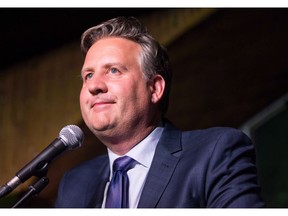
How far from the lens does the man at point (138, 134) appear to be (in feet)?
5.07

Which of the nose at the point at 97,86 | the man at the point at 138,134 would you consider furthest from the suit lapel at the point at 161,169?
the nose at the point at 97,86

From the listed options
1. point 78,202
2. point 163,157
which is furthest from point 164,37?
point 78,202

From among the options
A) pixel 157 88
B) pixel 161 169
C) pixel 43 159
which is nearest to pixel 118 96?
pixel 157 88

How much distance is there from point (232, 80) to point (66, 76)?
2.18ft

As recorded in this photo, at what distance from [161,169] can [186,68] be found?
2.02 ft

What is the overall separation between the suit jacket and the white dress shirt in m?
0.04

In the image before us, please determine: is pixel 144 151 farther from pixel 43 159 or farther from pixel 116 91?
pixel 43 159

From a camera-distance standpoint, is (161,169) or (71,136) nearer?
(71,136)

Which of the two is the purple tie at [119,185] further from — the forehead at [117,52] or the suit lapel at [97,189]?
the forehead at [117,52]

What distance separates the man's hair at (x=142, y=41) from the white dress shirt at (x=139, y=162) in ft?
0.41

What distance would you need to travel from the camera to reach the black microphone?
1.32 metres

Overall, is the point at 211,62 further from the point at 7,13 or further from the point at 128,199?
the point at 7,13

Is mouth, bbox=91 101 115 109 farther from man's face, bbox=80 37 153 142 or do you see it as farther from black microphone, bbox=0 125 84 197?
black microphone, bbox=0 125 84 197

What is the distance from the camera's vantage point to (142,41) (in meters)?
1.68
